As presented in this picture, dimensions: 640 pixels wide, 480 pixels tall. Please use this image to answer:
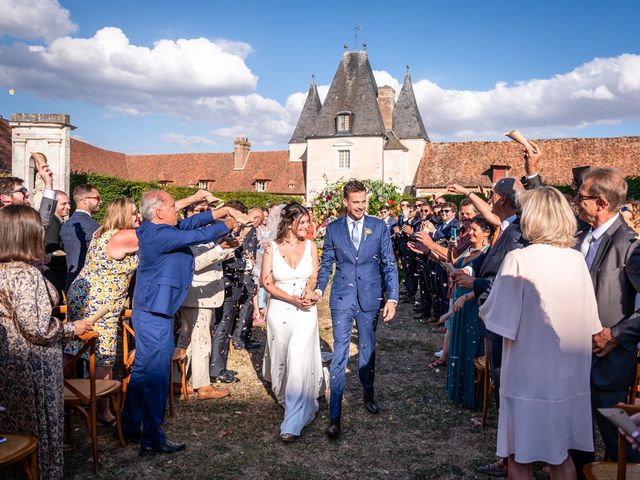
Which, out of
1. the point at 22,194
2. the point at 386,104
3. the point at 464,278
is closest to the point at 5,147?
the point at 22,194

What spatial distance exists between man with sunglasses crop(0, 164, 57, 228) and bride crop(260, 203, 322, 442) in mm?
2323

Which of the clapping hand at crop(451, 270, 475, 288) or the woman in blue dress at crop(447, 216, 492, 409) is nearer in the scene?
the clapping hand at crop(451, 270, 475, 288)

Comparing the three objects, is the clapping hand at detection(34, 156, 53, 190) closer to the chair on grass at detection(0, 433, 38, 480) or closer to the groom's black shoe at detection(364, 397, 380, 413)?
the chair on grass at detection(0, 433, 38, 480)

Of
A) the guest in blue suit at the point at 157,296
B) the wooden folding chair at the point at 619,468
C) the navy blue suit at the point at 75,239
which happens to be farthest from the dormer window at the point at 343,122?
the wooden folding chair at the point at 619,468

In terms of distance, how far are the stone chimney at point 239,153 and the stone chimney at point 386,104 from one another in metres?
12.5

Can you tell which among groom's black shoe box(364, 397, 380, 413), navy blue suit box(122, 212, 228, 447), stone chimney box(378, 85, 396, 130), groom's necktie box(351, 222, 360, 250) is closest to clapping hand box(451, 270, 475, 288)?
groom's necktie box(351, 222, 360, 250)

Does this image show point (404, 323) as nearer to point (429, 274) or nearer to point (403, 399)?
point (429, 274)

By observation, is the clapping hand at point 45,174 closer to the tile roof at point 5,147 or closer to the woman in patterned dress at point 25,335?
the woman in patterned dress at point 25,335

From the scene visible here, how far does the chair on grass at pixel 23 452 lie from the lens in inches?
119

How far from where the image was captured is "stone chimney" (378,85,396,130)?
4381cm

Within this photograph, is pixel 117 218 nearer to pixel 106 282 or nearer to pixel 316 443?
pixel 106 282

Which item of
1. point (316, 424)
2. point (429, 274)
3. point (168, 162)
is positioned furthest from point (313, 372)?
point (168, 162)

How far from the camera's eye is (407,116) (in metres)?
43.3

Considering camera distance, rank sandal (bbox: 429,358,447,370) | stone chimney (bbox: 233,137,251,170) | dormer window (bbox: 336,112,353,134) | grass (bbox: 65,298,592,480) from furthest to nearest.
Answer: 1. stone chimney (bbox: 233,137,251,170)
2. dormer window (bbox: 336,112,353,134)
3. sandal (bbox: 429,358,447,370)
4. grass (bbox: 65,298,592,480)
